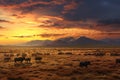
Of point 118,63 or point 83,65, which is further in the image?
point 118,63

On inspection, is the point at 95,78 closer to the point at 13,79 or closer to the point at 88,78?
the point at 88,78

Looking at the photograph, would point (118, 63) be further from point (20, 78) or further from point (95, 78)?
point (20, 78)

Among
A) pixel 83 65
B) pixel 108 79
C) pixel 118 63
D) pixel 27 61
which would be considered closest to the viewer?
pixel 108 79

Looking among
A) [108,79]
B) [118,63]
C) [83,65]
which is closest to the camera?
[108,79]

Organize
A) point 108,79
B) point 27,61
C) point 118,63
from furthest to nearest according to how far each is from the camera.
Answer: point 27,61
point 118,63
point 108,79

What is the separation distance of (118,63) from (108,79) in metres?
19.2

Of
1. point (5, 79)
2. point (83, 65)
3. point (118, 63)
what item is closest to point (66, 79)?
point (5, 79)

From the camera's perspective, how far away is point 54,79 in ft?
88.7

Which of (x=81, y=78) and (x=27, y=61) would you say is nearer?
(x=81, y=78)

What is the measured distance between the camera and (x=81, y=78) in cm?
2747

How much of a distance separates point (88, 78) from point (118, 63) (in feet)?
63.1

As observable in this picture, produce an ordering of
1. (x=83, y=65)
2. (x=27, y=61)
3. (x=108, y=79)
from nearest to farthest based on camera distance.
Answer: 1. (x=108, y=79)
2. (x=83, y=65)
3. (x=27, y=61)

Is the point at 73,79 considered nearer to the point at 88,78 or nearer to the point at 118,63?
the point at 88,78

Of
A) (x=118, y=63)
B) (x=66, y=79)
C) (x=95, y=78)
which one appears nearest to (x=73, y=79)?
(x=66, y=79)
